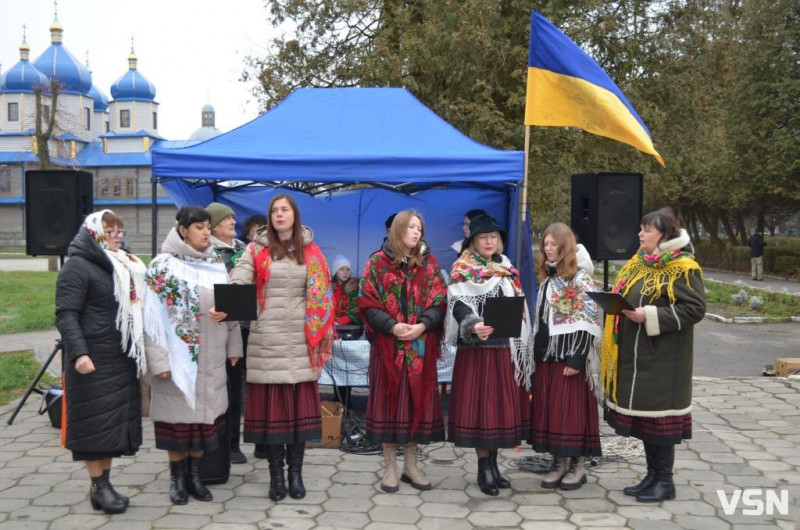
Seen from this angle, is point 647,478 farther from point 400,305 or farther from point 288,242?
point 288,242

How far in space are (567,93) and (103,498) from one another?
4227mm

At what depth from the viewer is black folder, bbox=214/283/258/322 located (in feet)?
12.4

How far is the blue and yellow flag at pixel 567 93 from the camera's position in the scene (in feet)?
17.2

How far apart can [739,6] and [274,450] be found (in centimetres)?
2640

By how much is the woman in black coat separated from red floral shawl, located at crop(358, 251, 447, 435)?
53.9 inches

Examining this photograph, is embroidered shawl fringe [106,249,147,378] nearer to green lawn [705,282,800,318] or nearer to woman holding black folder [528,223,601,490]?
woman holding black folder [528,223,601,490]

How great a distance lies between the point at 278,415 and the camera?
412 centimetres

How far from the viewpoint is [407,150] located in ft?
18.2

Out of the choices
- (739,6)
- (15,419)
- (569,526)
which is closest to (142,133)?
(739,6)

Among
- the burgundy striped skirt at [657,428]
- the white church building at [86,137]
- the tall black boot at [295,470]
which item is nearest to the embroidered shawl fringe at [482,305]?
the burgundy striped skirt at [657,428]

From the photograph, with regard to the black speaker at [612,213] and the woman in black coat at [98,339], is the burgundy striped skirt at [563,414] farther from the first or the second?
the woman in black coat at [98,339]

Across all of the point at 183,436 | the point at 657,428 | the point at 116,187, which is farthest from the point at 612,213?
the point at 116,187

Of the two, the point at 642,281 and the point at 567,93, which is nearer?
the point at 642,281

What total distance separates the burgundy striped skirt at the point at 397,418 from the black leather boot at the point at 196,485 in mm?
1053
